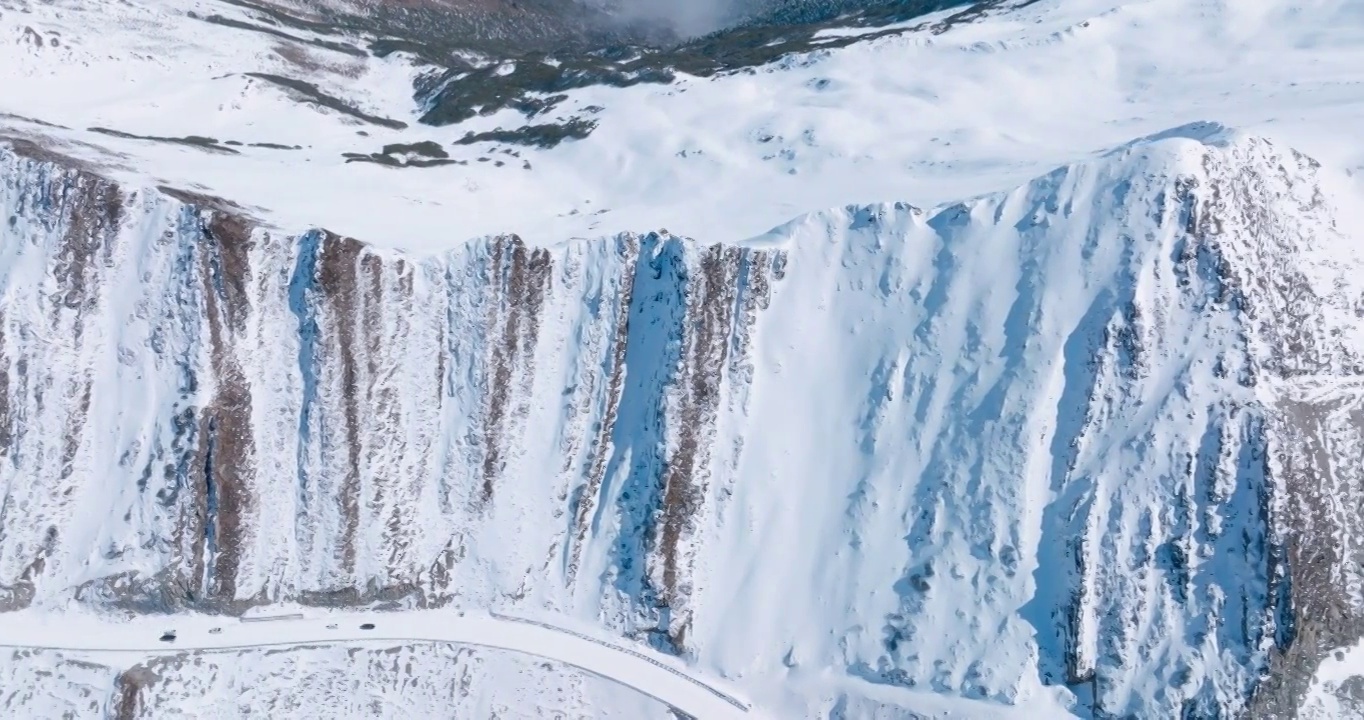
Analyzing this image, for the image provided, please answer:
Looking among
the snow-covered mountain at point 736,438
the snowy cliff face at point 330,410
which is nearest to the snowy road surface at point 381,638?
the snow-covered mountain at point 736,438

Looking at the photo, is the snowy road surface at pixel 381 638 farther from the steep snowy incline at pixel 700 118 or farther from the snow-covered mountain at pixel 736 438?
the steep snowy incline at pixel 700 118

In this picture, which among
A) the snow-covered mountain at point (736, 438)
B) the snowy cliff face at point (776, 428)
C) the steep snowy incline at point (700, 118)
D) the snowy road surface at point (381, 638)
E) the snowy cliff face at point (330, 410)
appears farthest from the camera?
the steep snowy incline at point (700, 118)

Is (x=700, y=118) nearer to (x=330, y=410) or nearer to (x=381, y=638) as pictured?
(x=330, y=410)

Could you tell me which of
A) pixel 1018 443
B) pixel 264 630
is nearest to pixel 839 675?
pixel 1018 443

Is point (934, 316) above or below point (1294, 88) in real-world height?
below

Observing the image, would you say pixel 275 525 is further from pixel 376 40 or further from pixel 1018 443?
pixel 376 40

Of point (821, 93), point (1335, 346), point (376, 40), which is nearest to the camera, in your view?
point (1335, 346)
